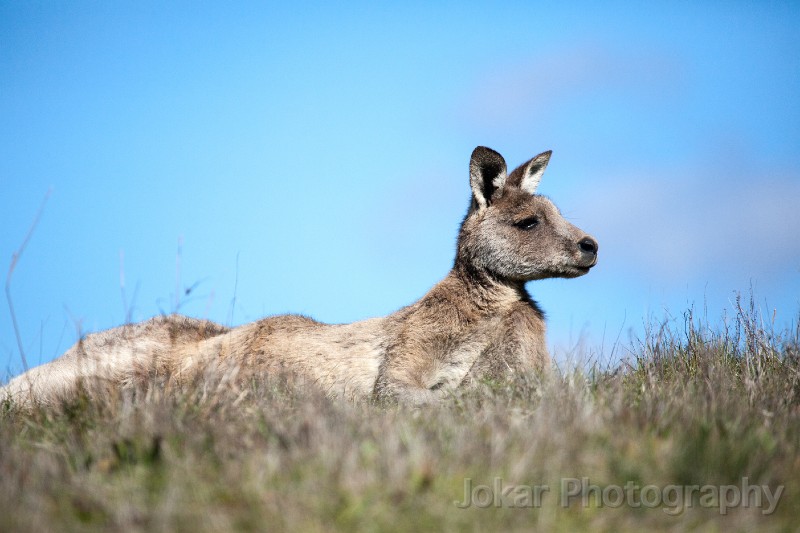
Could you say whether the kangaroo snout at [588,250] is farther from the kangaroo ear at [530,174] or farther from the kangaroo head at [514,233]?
the kangaroo ear at [530,174]

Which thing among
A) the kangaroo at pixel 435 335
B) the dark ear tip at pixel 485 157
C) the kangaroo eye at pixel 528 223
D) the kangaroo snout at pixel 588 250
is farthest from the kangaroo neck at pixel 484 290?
the dark ear tip at pixel 485 157

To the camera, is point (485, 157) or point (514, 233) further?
point (485, 157)

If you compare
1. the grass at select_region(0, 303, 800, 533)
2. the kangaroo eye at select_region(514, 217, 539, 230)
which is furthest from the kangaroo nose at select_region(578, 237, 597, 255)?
the grass at select_region(0, 303, 800, 533)

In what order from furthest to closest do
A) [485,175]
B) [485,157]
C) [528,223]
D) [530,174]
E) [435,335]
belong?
[530,174] < [485,175] < [485,157] < [528,223] < [435,335]

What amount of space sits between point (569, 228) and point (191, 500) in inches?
229

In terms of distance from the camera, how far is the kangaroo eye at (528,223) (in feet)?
27.0

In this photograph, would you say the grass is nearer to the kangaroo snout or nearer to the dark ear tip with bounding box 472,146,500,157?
the kangaroo snout

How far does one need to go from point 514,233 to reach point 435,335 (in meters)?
1.43

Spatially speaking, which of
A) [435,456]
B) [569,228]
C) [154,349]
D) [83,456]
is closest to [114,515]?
[83,456]

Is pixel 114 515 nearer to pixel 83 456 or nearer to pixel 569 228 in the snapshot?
pixel 83 456

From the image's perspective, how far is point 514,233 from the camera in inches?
322

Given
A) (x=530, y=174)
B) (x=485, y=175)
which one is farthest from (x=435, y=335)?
(x=530, y=174)

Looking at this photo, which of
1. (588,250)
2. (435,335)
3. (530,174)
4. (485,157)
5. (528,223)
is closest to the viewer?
(435,335)

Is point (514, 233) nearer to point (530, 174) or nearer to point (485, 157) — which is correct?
point (485, 157)
